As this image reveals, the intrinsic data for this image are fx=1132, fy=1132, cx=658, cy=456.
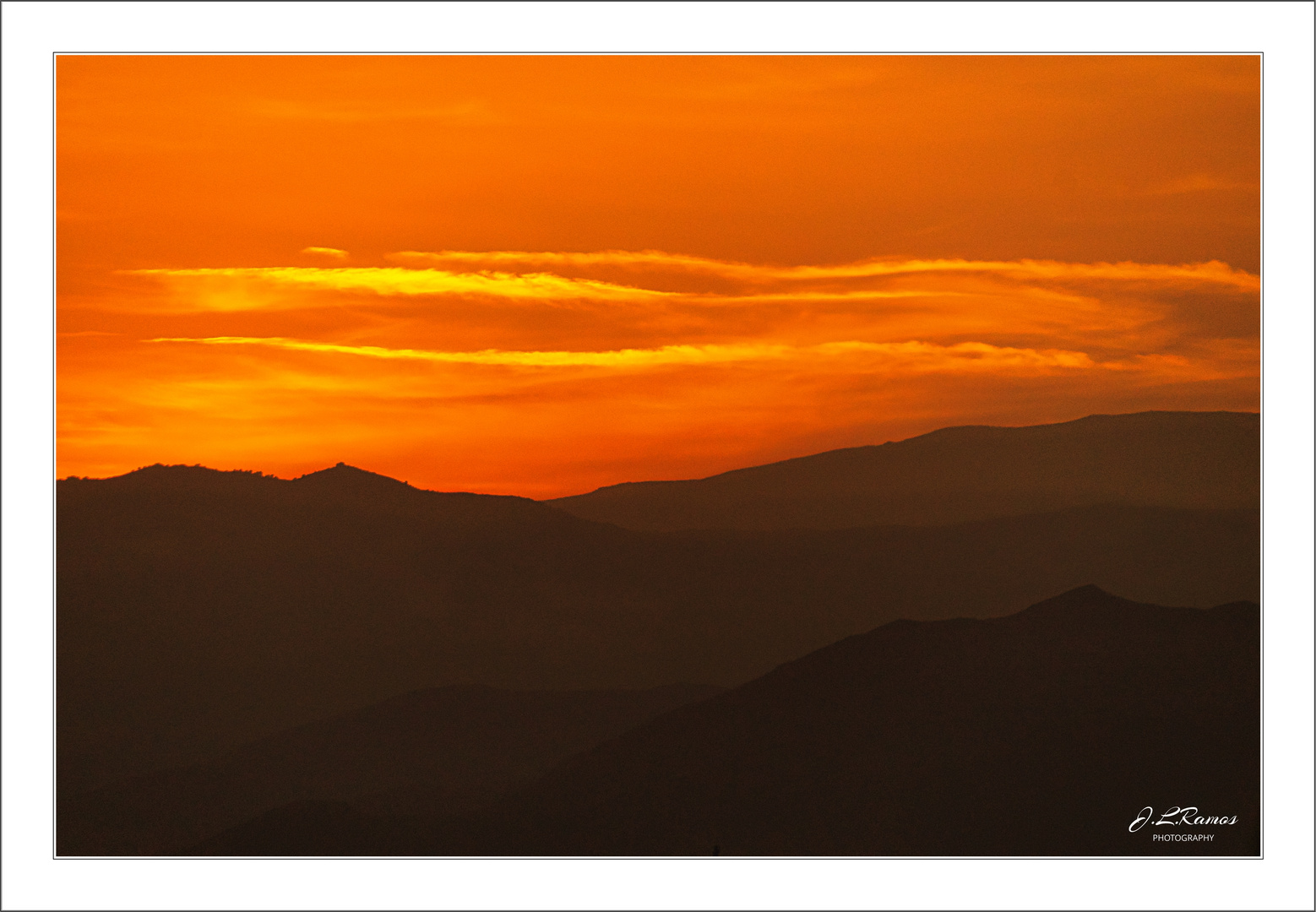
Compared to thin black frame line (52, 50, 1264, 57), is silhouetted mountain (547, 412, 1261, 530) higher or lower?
lower

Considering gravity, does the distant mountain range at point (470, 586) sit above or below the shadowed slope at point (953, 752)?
above

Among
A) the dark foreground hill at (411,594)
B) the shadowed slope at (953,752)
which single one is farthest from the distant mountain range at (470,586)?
the shadowed slope at (953,752)

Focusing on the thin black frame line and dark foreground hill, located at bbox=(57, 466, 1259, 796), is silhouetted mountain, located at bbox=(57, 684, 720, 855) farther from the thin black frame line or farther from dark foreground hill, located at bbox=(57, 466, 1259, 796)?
the thin black frame line

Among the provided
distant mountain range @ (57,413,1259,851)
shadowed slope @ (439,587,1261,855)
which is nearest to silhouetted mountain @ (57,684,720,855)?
distant mountain range @ (57,413,1259,851)

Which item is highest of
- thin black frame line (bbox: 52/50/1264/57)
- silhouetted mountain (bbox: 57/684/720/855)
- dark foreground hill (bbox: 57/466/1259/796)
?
thin black frame line (bbox: 52/50/1264/57)

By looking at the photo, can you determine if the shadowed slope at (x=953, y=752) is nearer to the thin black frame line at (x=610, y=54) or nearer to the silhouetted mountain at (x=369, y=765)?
the silhouetted mountain at (x=369, y=765)

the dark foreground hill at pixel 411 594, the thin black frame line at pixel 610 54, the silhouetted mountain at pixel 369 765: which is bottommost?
the silhouetted mountain at pixel 369 765
